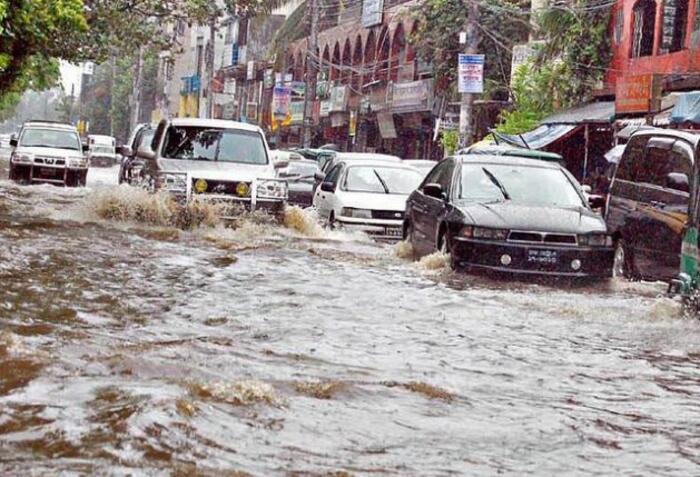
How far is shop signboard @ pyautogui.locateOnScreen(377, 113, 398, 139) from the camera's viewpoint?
159 feet

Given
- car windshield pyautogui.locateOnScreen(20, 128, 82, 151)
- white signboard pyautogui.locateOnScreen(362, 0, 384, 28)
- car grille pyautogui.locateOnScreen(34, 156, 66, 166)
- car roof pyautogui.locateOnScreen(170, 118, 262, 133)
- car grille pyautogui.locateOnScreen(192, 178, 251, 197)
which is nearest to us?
car grille pyautogui.locateOnScreen(192, 178, 251, 197)

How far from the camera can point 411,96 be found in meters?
44.3

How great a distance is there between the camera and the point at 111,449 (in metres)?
5.21

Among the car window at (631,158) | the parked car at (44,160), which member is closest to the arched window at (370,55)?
the parked car at (44,160)

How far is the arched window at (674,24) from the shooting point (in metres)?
28.1

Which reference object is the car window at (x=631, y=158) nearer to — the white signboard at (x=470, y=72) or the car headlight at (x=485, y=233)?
the car headlight at (x=485, y=233)

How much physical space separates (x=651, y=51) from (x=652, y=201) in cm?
1704

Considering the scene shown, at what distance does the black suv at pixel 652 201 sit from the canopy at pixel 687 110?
318 inches

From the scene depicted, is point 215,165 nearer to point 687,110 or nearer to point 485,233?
point 485,233

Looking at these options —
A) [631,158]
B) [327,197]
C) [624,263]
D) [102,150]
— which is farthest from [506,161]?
[102,150]

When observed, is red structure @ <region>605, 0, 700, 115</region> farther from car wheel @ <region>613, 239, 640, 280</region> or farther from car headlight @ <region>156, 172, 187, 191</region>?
car headlight @ <region>156, 172, 187, 191</region>

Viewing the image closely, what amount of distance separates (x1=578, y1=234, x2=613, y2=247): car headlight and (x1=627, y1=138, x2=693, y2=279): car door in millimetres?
650

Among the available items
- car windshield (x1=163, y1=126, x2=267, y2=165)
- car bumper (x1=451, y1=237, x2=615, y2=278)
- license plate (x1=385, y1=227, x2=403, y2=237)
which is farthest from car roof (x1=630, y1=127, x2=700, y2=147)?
car windshield (x1=163, y1=126, x2=267, y2=165)

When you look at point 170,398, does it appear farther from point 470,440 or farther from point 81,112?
point 81,112
